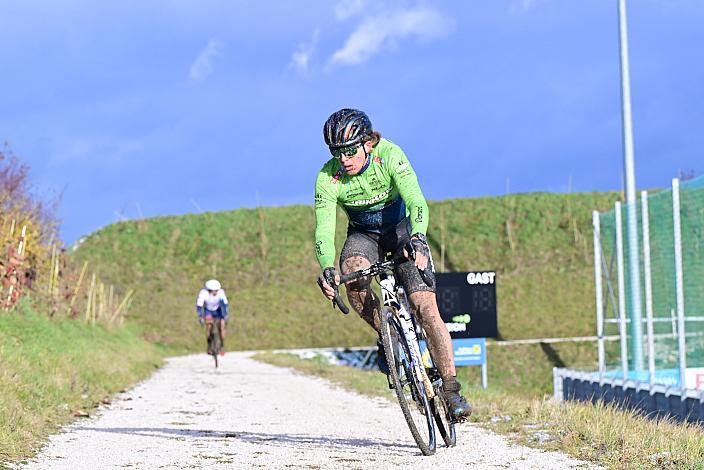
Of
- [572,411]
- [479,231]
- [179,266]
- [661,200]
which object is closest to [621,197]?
→ [479,231]

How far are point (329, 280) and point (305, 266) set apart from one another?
1687 inches

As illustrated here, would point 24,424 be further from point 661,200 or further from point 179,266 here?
point 179,266

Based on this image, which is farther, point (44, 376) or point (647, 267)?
point (647, 267)

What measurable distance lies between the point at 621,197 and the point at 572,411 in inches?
1812

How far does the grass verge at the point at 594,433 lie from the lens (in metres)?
5.81

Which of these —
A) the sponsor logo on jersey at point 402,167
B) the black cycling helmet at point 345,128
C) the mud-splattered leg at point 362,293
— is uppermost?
the black cycling helmet at point 345,128

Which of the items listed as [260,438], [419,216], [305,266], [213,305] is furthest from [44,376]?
[305,266]

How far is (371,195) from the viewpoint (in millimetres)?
6500

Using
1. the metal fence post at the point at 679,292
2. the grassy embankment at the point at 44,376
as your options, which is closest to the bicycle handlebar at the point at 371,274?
the grassy embankment at the point at 44,376

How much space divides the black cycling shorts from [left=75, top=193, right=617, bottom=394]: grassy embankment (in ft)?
86.0

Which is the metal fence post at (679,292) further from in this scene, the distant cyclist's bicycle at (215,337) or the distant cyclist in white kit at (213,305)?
the distant cyclist's bicycle at (215,337)

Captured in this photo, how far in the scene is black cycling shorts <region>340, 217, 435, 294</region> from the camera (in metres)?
6.43

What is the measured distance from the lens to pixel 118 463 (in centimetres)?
621

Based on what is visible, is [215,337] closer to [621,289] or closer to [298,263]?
[621,289]
